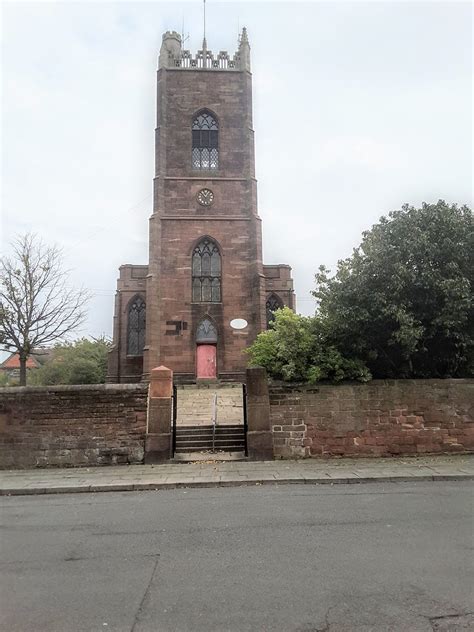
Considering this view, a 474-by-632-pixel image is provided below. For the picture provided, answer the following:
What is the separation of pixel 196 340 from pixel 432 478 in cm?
1911

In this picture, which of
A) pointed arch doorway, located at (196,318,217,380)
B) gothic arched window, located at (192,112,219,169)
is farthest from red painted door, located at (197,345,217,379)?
gothic arched window, located at (192,112,219,169)

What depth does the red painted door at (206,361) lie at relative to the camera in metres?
27.1

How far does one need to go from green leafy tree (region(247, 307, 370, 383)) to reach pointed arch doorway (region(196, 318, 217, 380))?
43.4 feet

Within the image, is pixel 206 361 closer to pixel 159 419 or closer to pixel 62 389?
pixel 159 419

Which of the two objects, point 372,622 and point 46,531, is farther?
point 46,531

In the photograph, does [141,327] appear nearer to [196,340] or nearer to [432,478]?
[196,340]

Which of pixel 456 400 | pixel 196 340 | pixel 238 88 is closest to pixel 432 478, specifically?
pixel 456 400

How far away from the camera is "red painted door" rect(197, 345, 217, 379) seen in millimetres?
27094

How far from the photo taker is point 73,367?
33.8 meters

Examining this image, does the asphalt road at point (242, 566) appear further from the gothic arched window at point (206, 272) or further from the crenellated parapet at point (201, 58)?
the crenellated parapet at point (201, 58)

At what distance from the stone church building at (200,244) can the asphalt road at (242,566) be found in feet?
63.8

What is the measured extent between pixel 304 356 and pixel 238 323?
49.5 ft

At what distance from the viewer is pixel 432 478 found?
9195 mm

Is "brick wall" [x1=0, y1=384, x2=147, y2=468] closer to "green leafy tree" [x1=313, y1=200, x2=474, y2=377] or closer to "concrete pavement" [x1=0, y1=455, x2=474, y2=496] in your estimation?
"concrete pavement" [x1=0, y1=455, x2=474, y2=496]
